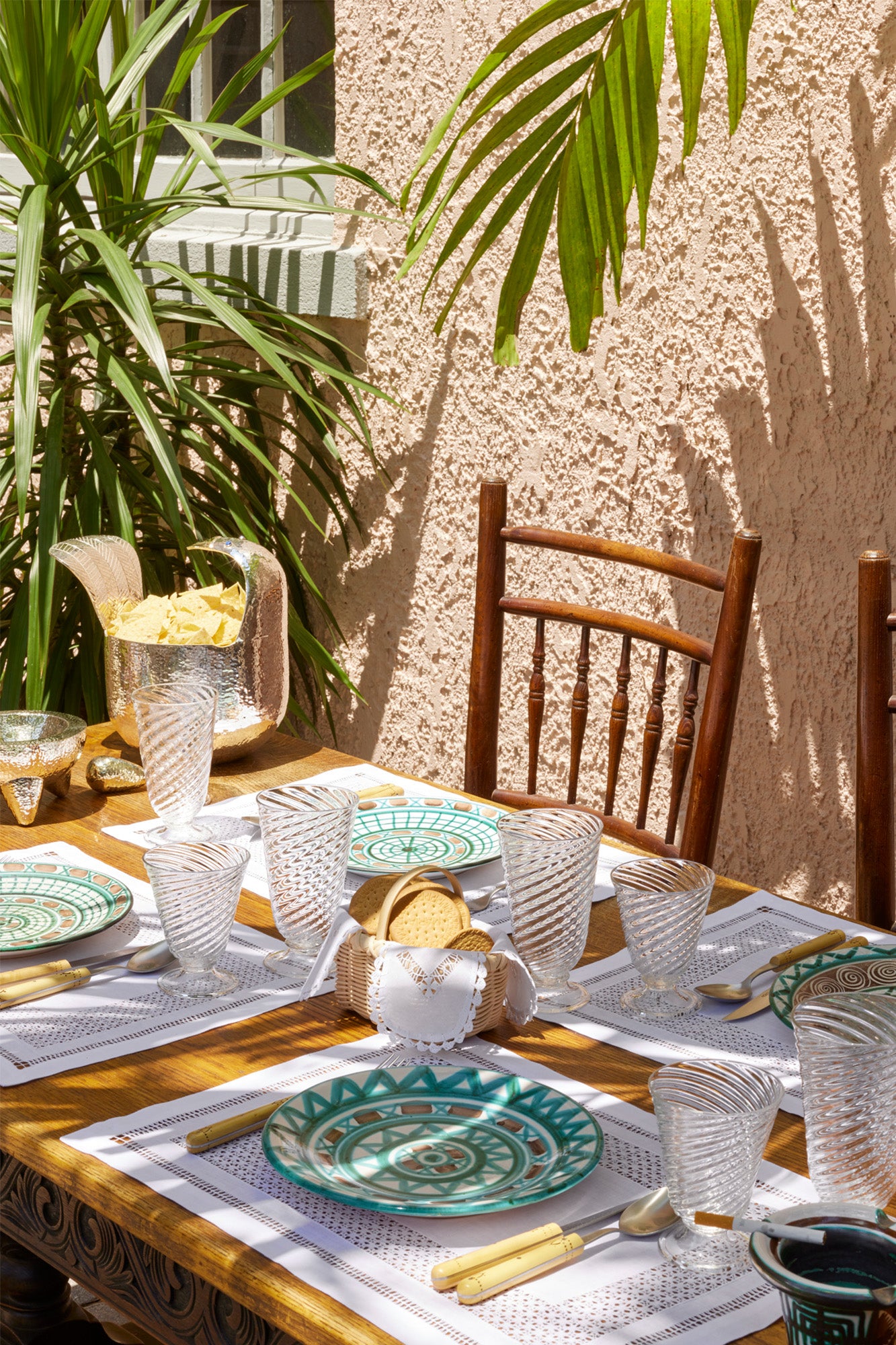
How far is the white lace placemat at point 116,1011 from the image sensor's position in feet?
3.07

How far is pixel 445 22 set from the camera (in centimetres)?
236

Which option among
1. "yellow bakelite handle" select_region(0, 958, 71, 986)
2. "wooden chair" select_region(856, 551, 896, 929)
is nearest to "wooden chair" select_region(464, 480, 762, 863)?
"wooden chair" select_region(856, 551, 896, 929)

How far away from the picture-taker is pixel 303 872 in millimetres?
1069

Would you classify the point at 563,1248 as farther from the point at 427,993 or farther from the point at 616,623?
the point at 616,623

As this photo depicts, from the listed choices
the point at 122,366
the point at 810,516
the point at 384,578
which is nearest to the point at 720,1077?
the point at 810,516

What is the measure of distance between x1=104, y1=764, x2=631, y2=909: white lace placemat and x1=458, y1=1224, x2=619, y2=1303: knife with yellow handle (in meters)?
0.43

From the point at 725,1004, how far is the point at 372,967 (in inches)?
10.7

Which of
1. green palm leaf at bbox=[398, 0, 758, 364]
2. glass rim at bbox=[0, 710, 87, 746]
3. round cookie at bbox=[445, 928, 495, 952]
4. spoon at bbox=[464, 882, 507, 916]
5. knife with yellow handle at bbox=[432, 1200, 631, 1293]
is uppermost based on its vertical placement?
green palm leaf at bbox=[398, 0, 758, 364]

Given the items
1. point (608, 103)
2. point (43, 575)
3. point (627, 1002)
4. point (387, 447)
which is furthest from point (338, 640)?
point (627, 1002)

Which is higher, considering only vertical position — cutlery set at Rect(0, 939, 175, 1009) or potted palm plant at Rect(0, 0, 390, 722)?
potted palm plant at Rect(0, 0, 390, 722)

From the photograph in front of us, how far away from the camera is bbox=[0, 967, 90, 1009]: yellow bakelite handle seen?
1.01 m

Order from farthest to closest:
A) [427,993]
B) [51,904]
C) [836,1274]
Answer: [51,904] < [427,993] < [836,1274]

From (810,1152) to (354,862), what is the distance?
564 millimetres

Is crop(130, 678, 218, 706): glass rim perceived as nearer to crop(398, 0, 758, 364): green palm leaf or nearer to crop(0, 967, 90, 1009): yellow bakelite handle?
crop(0, 967, 90, 1009): yellow bakelite handle
